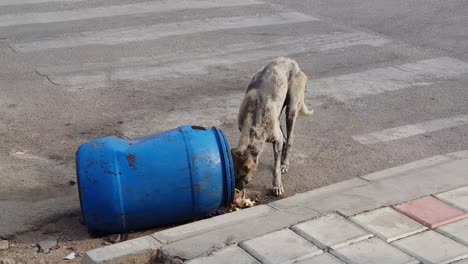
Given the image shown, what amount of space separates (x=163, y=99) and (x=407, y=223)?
150 inches

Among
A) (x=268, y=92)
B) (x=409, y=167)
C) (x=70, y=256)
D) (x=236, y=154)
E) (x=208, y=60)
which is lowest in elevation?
(x=70, y=256)

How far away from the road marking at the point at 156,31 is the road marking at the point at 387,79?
2.58 metres

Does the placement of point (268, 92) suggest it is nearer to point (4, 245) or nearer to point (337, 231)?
point (337, 231)

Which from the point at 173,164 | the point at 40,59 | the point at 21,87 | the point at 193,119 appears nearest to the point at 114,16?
the point at 40,59

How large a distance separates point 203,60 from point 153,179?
189 inches

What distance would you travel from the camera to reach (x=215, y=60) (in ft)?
34.4

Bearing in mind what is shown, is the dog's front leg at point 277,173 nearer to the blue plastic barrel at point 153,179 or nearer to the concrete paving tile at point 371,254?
the blue plastic barrel at point 153,179

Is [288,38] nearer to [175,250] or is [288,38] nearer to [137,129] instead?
[137,129]

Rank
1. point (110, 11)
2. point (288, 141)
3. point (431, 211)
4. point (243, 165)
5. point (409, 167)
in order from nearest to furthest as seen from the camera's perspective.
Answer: point (431, 211) → point (243, 165) → point (409, 167) → point (288, 141) → point (110, 11)

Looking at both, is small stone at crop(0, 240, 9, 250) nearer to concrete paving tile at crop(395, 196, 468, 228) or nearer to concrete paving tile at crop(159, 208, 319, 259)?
concrete paving tile at crop(159, 208, 319, 259)

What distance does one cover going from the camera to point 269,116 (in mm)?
6824

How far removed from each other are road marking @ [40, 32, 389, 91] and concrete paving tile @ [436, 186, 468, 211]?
→ 4.22 meters

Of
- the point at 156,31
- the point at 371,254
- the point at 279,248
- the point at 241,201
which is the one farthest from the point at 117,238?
the point at 156,31

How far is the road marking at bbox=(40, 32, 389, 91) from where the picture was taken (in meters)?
9.80
